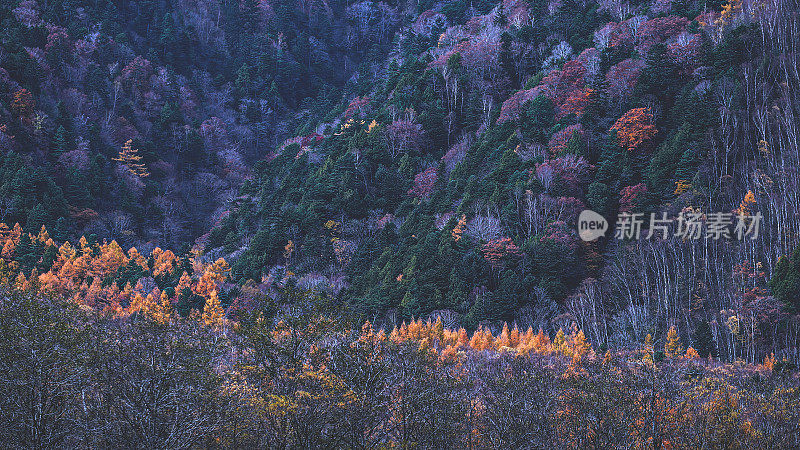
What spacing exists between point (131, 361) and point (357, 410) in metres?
7.46

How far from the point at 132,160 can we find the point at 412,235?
44.3 m

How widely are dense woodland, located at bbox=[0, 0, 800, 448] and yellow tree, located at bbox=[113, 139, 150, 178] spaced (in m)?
0.37

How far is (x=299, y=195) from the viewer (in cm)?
6556

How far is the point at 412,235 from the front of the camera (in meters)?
54.1

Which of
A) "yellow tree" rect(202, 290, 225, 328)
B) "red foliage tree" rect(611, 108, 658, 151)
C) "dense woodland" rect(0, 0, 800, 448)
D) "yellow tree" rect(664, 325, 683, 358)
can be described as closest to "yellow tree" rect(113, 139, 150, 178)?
"dense woodland" rect(0, 0, 800, 448)

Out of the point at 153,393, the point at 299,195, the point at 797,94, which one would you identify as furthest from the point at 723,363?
the point at 299,195

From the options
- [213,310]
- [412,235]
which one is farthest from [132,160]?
[412,235]

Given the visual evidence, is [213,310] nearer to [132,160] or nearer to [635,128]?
[635,128]

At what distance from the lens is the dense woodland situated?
65.6 ft

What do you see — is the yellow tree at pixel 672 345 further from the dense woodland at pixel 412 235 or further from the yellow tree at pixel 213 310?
the yellow tree at pixel 213 310

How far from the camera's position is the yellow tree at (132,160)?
257ft

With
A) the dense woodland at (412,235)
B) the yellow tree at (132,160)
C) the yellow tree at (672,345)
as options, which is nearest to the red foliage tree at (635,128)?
the dense woodland at (412,235)

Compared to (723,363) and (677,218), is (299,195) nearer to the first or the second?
(677,218)

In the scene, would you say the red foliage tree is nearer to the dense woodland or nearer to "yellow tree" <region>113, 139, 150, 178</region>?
the dense woodland
